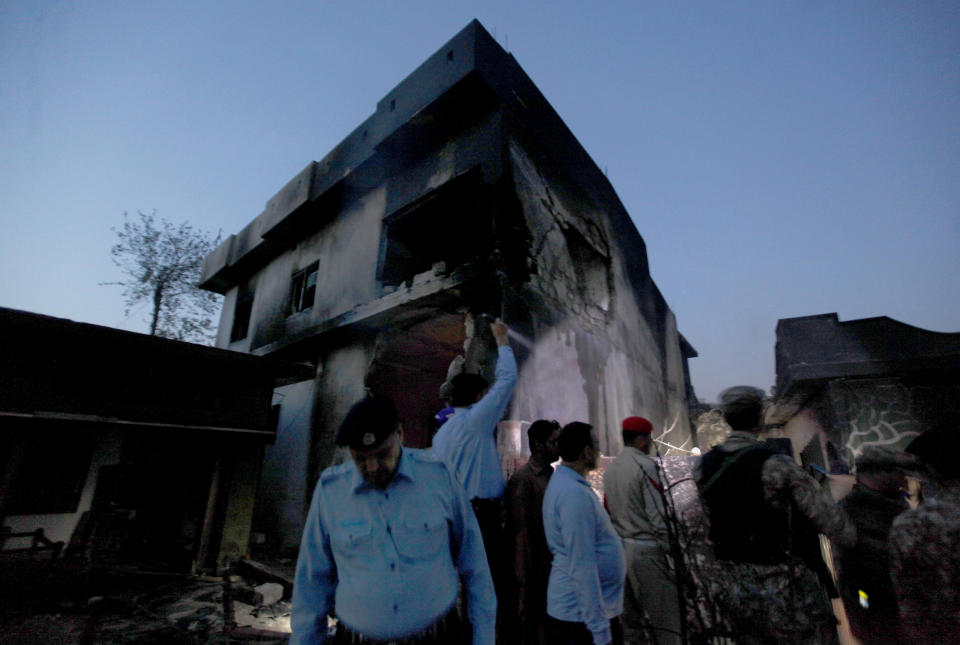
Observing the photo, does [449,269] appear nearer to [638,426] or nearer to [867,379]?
[638,426]

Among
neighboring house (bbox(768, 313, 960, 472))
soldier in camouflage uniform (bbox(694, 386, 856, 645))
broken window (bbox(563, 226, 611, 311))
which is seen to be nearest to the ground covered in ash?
soldier in camouflage uniform (bbox(694, 386, 856, 645))

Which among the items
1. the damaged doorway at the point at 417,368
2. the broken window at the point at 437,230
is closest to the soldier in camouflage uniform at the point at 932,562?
the broken window at the point at 437,230

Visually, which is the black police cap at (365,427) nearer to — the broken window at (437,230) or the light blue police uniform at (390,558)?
the light blue police uniform at (390,558)

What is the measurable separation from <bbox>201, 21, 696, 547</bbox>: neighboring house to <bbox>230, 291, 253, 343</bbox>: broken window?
2.11 meters

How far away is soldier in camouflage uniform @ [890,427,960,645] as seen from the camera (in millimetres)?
1604

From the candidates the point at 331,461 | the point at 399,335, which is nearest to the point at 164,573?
the point at 331,461

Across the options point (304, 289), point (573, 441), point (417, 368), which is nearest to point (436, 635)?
point (573, 441)

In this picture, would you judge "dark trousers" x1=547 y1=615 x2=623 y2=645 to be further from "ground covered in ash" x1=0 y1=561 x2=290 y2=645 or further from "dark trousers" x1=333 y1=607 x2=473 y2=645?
"ground covered in ash" x1=0 y1=561 x2=290 y2=645

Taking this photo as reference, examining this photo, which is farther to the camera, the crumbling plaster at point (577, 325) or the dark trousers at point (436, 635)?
the crumbling plaster at point (577, 325)

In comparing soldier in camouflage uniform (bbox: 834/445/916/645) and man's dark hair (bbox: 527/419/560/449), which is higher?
man's dark hair (bbox: 527/419/560/449)

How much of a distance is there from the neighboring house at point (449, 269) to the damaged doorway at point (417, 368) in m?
0.03

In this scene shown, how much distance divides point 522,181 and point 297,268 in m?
7.01

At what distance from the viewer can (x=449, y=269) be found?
6637mm

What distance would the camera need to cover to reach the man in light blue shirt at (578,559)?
90.4 inches
